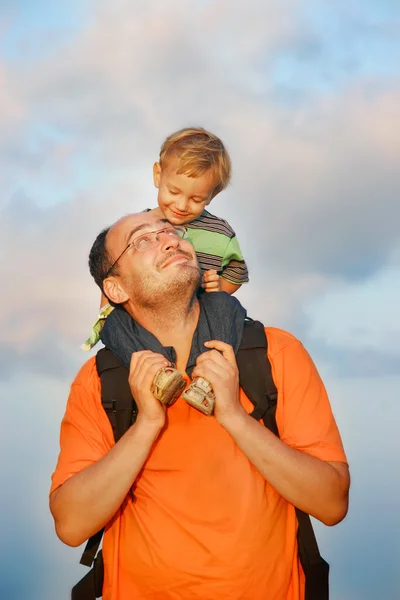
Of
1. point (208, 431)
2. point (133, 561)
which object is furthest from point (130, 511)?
point (208, 431)

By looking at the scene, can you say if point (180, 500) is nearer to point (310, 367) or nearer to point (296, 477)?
point (296, 477)

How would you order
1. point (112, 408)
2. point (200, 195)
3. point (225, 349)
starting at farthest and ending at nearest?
point (200, 195) → point (112, 408) → point (225, 349)

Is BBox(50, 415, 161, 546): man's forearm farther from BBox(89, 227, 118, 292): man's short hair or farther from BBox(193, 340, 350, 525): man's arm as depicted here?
BBox(89, 227, 118, 292): man's short hair

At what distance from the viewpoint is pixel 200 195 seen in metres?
7.25

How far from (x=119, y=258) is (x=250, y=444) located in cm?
210

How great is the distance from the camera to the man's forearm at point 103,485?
194 inches

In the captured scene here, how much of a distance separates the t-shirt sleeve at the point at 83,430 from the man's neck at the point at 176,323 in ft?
1.95

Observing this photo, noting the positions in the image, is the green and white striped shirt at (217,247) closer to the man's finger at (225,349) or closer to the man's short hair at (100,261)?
the man's short hair at (100,261)

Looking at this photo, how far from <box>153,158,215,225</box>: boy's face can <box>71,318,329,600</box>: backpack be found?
1929mm

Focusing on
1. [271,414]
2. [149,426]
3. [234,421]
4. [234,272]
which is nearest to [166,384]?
[149,426]

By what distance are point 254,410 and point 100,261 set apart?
2.02 metres

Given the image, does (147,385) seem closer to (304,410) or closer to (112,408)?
(112,408)

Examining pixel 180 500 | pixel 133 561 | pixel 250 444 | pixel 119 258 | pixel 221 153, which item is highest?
pixel 221 153

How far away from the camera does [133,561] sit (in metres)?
5.20
